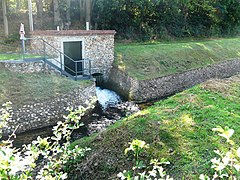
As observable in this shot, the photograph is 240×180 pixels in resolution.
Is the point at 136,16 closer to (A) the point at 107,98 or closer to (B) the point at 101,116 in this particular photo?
(A) the point at 107,98

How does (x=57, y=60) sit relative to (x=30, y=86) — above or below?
above

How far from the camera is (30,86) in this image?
Result: 10477mm

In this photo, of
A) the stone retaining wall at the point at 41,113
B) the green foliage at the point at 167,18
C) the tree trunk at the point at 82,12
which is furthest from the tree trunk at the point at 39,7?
the stone retaining wall at the point at 41,113

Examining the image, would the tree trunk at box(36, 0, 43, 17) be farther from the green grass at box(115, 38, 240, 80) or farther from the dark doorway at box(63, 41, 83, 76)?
the dark doorway at box(63, 41, 83, 76)

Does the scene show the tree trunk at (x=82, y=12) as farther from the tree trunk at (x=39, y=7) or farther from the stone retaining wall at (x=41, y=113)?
the stone retaining wall at (x=41, y=113)

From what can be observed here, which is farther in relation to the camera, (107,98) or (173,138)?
(107,98)

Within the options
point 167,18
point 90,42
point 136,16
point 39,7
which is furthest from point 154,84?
point 167,18

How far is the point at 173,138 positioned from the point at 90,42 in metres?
9.76

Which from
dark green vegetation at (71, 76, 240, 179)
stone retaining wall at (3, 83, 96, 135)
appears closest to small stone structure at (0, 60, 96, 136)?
stone retaining wall at (3, 83, 96, 135)

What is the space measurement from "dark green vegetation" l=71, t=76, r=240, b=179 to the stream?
2992 millimetres

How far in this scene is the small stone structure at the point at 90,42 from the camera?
12992 millimetres

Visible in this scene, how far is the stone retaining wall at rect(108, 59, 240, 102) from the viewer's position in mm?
13562

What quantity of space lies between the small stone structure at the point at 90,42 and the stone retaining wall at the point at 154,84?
2.85 feet

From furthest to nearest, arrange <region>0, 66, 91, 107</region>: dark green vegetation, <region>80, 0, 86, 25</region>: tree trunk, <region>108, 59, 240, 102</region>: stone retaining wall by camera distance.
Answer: <region>80, 0, 86, 25</region>: tree trunk
<region>108, 59, 240, 102</region>: stone retaining wall
<region>0, 66, 91, 107</region>: dark green vegetation
